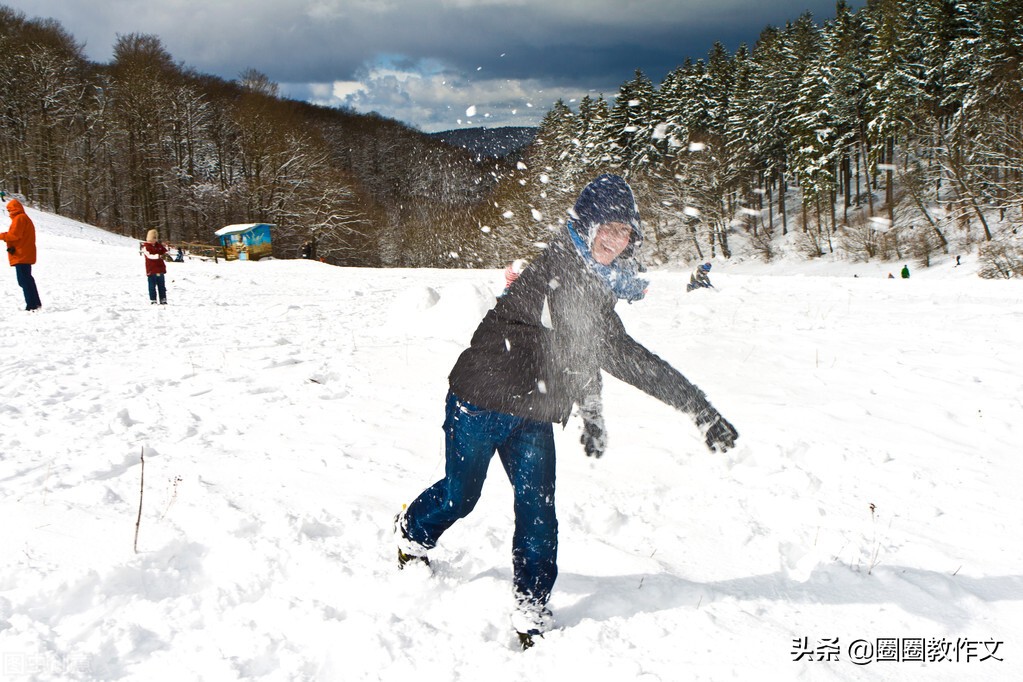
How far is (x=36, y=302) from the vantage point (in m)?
11.0

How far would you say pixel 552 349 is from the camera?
2.70m

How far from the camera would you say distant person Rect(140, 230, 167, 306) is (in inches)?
504

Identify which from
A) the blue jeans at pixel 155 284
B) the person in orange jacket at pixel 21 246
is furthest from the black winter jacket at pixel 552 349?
the blue jeans at pixel 155 284

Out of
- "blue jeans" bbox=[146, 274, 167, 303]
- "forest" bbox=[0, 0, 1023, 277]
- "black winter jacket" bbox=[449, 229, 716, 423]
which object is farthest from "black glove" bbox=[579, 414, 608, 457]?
"forest" bbox=[0, 0, 1023, 277]

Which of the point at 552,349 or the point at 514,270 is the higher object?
the point at 514,270

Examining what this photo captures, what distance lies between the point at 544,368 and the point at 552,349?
0.09m

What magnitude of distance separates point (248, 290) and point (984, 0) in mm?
48762

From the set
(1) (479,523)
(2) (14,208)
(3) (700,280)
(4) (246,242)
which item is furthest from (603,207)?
(4) (246,242)

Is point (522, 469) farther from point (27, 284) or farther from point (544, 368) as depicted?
point (27, 284)

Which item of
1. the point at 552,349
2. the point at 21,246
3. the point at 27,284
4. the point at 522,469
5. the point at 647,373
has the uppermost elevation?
the point at 21,246

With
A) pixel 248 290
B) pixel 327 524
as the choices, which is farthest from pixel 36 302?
pixel 327 524

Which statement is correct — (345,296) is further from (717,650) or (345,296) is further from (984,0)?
(984,0)

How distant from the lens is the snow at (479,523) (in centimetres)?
255

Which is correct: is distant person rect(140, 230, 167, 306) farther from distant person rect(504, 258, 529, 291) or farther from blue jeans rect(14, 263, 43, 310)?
distant person rect(504, 258, 529, 291)
